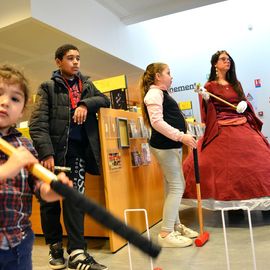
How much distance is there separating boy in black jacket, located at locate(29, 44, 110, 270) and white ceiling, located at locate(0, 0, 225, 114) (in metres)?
1.71

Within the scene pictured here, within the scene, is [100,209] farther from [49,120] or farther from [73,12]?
[73,12]

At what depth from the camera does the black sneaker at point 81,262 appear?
5.34ft

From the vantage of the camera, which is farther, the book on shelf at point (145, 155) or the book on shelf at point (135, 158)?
the book on shelf at point (145, 155)

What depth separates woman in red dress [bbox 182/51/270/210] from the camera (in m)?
2.19

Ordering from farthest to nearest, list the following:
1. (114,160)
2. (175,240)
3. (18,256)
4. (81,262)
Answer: (114,160), (175,240), (81,262), (18,256)

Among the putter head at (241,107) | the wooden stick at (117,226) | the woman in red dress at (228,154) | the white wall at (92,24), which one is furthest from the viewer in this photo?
the white wall at (92,24)

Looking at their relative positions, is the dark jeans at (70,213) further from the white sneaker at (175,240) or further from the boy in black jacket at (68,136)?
the white sneaker at (175,240)

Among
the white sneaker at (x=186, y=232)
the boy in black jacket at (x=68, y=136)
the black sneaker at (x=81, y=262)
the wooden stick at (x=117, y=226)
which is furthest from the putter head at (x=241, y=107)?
→ the wooden stick at (x=117, y=226)

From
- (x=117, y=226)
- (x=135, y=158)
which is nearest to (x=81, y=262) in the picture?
(x=135, y=158)

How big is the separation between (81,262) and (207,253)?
0.64 metres

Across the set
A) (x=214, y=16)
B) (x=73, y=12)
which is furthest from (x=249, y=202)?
(x=214, y=16)

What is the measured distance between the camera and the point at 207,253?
176cm

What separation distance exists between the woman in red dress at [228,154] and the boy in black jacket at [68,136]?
2.88ft

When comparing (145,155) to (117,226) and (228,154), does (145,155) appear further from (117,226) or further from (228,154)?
(117,226)
